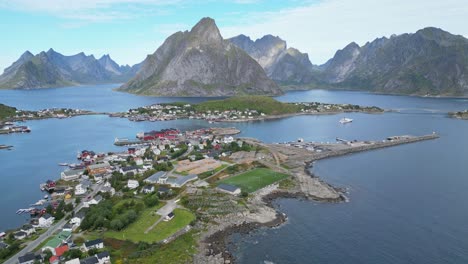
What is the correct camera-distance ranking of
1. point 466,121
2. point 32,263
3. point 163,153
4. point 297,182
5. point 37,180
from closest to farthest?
point 32,263
point 297,182
point 37,180
point 163,153
point 466,121

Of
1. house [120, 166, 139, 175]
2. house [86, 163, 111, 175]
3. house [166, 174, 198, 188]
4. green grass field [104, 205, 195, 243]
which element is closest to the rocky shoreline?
green grass field [104, 205, 195, 243]

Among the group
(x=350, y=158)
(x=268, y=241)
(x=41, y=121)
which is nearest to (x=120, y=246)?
(x=268, y=241)

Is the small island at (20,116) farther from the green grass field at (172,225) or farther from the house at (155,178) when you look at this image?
the green grass field at (172,225)

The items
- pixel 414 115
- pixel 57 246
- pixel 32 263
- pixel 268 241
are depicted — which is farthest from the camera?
pixel 414 115

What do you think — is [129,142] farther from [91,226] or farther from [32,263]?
[32,263]

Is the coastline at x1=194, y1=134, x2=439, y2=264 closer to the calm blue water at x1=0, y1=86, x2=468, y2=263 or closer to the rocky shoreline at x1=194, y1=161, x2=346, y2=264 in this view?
the rocky shoreline at x1=194, y1=161, x2=346, y2=264

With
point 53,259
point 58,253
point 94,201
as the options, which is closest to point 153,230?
point 58,253
